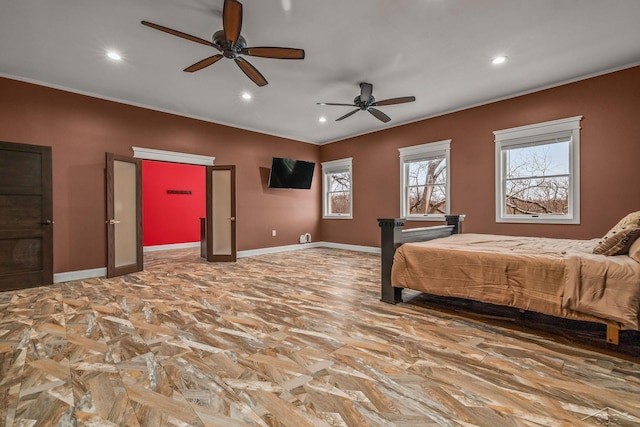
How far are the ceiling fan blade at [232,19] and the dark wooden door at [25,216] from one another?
3.31 m

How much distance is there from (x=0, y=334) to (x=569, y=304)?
4.37 meters

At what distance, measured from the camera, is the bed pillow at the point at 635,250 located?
1972 millimetres

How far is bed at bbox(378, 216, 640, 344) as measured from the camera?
193 cm

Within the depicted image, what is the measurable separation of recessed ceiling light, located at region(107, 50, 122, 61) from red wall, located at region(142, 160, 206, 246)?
4.33 meters

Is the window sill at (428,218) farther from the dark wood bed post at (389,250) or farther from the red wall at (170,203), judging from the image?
the red wall at (170,203)

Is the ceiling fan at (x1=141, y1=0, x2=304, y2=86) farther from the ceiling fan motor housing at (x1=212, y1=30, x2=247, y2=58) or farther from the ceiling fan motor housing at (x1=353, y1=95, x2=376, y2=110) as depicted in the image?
the ceiling fan motor housing at (x1=353, y1=95, x2=376, y2=110)

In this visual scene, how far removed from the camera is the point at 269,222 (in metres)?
6.76

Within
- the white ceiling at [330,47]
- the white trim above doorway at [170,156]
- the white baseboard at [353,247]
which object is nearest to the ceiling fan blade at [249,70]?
the white ceiling at [330,47]

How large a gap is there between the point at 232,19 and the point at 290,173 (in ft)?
15.1

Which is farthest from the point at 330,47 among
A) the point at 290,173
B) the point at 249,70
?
the point at 290,173

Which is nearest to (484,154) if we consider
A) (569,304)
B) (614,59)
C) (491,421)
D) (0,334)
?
(614,59)

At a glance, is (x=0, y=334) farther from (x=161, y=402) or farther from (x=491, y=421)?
(x=491, y=421)

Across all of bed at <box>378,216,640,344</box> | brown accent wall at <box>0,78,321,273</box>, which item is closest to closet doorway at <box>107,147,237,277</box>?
brown accent wall at <box>0,78,321,273</box>

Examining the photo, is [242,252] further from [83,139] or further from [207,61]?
[207,61]
